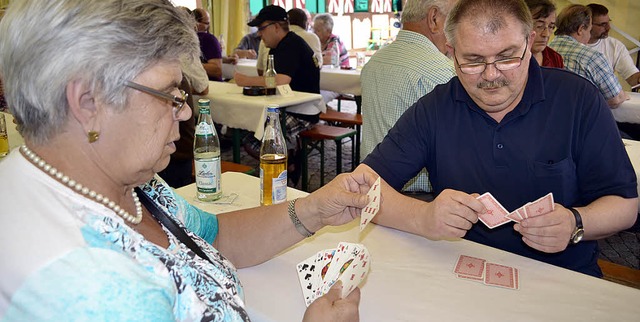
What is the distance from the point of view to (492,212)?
1.39 meters

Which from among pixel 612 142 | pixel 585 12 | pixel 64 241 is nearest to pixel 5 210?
pixel 64 241

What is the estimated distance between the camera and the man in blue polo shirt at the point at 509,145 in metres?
1.60

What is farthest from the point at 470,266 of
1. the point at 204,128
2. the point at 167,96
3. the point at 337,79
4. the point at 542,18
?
the point at 337,79

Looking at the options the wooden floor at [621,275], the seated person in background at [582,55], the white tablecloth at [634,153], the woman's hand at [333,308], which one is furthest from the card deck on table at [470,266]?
the seated person in background at [582,55]

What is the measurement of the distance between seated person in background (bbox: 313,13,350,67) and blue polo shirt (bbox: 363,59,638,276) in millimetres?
5665

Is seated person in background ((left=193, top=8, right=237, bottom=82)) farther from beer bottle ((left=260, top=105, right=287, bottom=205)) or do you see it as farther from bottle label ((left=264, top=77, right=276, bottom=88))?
beer bottle ((left=260, top=105, right=287, bottom=205))

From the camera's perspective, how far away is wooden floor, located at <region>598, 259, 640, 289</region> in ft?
6.17

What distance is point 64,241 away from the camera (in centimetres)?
83

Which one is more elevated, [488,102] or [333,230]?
[488,102]

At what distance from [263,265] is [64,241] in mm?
716

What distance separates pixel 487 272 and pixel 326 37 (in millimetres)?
6689

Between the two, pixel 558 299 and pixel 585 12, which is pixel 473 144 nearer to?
pixel 558 299

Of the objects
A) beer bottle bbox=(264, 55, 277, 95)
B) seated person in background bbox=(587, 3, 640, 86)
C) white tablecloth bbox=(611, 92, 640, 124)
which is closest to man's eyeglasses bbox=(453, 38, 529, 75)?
beer bottle bbox=(264, 55, 277, 95)

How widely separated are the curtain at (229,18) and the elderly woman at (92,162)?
852cm
